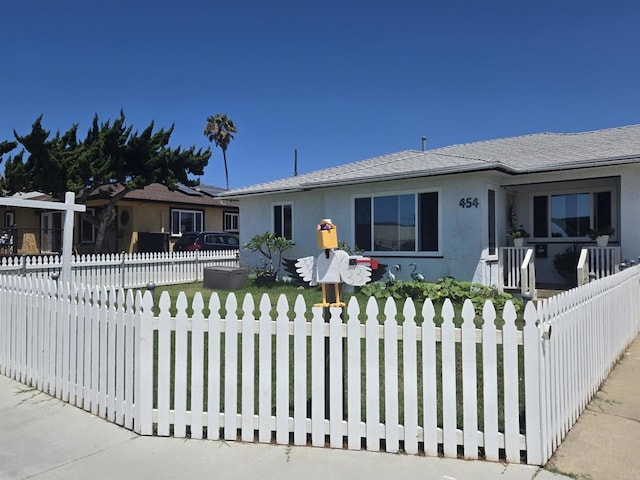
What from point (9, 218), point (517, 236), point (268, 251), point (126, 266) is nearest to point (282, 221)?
point (268, 251)

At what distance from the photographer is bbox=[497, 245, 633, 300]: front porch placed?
10164mm

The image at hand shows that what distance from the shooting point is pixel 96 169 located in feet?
62.1

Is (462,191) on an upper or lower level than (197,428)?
upper

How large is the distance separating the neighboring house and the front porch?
31 centimetres

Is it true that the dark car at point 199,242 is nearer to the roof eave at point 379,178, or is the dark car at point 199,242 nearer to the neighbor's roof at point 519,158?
the neighbor's roof at point 519,158

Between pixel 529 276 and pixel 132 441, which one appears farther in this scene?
pixel 529 276

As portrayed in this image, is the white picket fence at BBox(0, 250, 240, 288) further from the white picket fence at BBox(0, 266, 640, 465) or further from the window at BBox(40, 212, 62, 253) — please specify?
the window at BBox(40, 212, 62, 253)

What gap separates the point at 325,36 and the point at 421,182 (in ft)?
15.1

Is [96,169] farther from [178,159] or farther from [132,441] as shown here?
[132,441]

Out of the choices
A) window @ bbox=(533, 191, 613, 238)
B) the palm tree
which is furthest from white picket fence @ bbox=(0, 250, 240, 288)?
the palm tree

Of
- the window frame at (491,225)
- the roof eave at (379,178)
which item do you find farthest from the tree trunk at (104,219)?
the window frame at (491,225)

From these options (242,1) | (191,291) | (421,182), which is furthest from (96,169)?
(421,182)

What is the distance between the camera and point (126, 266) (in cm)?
1377

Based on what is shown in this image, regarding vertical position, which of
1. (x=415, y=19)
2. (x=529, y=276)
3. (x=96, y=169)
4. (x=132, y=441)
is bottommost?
(x=132, y=441)
